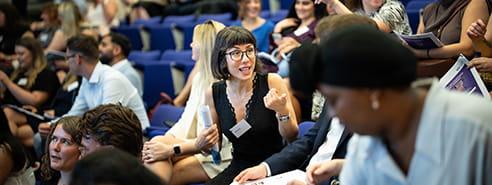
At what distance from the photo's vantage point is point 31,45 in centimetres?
488

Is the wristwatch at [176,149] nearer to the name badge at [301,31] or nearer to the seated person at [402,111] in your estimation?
the name badge at [301,31]

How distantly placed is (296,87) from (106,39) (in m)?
3.88

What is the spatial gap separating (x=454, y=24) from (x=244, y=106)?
1.10 meters

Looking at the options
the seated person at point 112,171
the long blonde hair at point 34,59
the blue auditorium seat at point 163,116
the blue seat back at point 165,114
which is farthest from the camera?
the long blonde hair at point 34,59

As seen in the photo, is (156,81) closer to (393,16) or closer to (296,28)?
(296,28)

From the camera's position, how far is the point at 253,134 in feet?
8.77

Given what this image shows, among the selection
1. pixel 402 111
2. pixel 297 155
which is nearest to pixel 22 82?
pixel 297 155

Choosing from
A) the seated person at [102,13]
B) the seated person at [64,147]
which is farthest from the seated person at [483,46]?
the seated person at [102,13]

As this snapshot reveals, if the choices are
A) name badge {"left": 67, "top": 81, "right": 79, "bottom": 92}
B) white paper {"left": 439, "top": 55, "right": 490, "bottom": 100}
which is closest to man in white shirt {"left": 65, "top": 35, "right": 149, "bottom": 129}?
name badge {"left": 67, "top": 81, "right": 79, "bottom": 92}

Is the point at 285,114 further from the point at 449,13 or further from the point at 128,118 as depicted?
the point at 449,13

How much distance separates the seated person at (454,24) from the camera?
249cm

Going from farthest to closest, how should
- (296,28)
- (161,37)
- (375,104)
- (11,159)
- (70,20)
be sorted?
(161,37) → (70,20) → (296,28) → (11,159) → (375,104)

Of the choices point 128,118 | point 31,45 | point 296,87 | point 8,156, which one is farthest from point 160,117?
point 296,87

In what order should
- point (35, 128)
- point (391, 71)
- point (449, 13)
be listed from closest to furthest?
point (391, 71) → point (449, 13) → point (35, 128)
